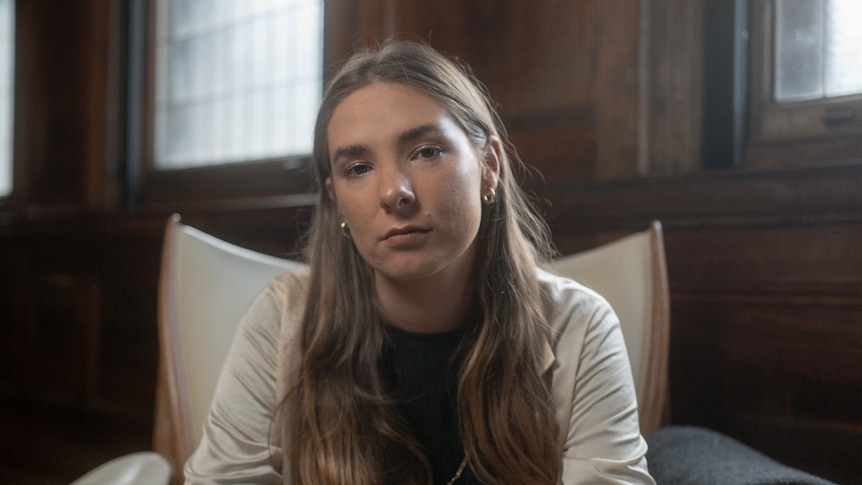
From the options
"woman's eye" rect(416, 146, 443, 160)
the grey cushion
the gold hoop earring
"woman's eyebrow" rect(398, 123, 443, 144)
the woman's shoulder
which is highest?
"woman's eyebrow" rect(398, 123, 443, 144)

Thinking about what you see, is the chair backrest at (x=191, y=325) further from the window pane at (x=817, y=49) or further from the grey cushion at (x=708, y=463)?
the window pane at (x=817, y=49)

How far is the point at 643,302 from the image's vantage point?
4.70ft

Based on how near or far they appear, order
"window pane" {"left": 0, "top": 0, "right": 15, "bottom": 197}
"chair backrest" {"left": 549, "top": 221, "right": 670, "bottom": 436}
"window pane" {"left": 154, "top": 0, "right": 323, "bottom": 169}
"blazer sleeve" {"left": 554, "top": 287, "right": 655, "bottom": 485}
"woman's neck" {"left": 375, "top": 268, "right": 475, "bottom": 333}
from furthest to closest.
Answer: "window pane" {"left": 0, "top": 0, "right": 15, "bottom": 197} → "window pane" {"left": 154, "top": 0, "right": 323, "bottom": 169} → "chair backrest" {"left": 549, "top": 221, "right": 670, "bottom": 436} → "woman's neck" {"left": 375, "top": 268, "right": 475, "bottom": 333} → "blazer sleeve" {"left": 554, "top": 287, "right": 655, "bottom": 485}

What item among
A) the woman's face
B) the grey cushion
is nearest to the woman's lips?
the woman's face

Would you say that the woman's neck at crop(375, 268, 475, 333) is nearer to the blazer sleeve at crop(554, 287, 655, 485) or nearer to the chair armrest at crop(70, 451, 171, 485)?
the blazer sleeve at crop(554, 287, 655, 485)

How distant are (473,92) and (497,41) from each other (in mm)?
761

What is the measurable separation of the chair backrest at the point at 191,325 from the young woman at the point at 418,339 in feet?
0.82

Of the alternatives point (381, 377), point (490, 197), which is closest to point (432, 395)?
point (381, 377)

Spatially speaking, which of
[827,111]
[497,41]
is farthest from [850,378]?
[497,41]

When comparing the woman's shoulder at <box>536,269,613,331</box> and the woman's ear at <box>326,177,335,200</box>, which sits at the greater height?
the woman's ear at <box>326,177,335,200</box>

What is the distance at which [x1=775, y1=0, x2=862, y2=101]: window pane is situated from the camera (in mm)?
1513

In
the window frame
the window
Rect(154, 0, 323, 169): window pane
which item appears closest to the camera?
the window

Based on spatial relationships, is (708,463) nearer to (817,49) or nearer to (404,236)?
(404,236)

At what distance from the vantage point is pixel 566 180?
1.83m
